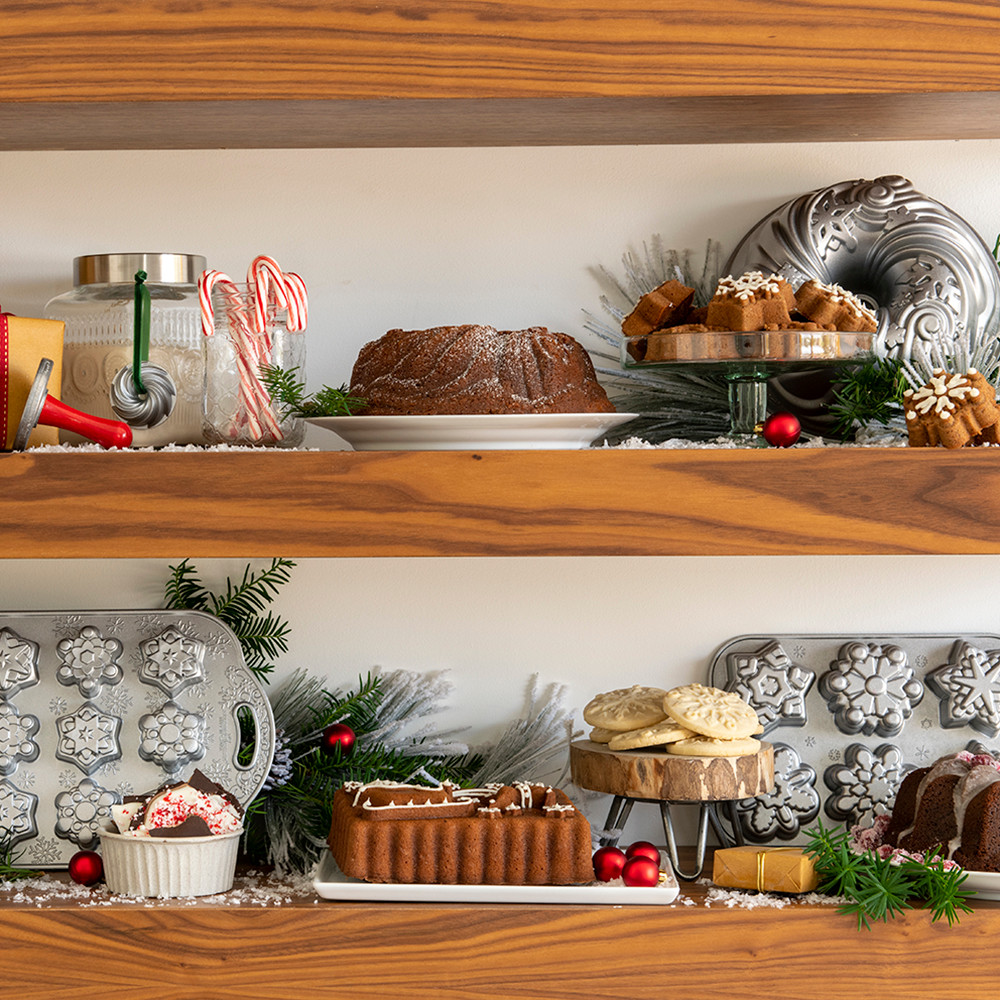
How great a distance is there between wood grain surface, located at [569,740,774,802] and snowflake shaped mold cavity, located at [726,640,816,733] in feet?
0.51

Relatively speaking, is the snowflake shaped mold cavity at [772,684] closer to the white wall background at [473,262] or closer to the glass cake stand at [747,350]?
the white wall background at [473,262]

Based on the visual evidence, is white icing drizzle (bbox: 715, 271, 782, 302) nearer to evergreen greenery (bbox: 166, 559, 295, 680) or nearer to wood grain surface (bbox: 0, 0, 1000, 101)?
wood grain surface (bbox: 0, 0, 1000, 101)

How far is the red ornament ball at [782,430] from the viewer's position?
1.06m

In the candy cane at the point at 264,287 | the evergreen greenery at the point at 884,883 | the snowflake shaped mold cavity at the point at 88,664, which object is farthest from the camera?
the snowflake shaped mold cavity at the point at 88,664

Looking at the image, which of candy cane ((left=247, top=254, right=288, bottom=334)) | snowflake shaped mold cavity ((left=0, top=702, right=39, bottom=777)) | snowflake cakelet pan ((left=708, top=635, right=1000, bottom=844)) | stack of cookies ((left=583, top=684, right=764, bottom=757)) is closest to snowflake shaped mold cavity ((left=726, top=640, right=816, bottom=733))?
snowflake cakelet pan ((left=708, top=635, right=1000, bottom=844))

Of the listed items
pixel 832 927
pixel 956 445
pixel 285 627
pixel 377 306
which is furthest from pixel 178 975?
pixel 956 445

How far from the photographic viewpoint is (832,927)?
0.98m

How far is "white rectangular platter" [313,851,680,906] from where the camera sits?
1001 mm

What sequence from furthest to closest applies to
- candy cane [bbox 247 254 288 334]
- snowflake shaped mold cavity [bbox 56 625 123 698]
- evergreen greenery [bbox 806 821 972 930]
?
snowflake shaped mold cavity [bbox 56 625 123 698] → candy cane [bbox 247 254 288 334] → evergreen greenery [bbox 806 821 972 930]

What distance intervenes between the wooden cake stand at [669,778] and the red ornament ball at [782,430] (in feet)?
0.93

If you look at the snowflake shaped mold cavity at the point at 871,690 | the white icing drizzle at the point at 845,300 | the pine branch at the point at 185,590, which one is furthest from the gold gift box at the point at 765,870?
the pine branch at the point at 185,590

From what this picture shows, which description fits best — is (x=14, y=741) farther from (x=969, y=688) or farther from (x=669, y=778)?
(x=969, y=688)

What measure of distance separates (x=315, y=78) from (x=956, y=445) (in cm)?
63

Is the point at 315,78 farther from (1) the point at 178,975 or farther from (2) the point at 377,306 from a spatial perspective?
(1) the point at 178,975
